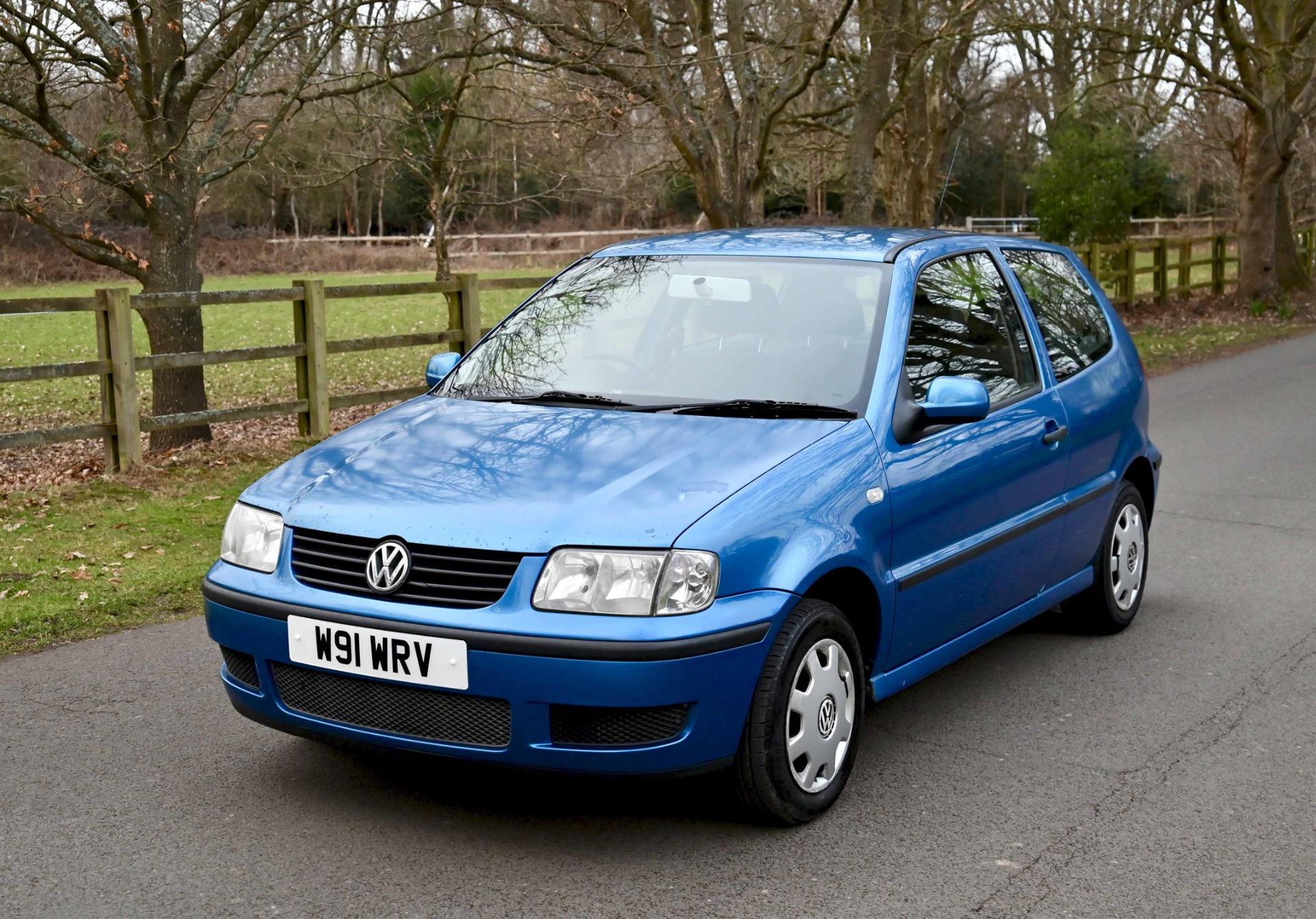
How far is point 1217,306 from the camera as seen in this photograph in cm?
2545

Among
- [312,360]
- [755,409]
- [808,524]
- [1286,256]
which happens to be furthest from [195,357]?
[1286,256]

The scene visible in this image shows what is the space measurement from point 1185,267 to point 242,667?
80.1ft

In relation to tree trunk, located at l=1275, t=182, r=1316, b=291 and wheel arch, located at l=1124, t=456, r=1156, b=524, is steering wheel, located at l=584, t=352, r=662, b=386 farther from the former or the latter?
tree trunk, located at l=1275, t=182, r=1316, b=291

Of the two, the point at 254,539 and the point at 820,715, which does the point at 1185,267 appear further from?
the point at 254,539

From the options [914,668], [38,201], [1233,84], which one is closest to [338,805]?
[914,668]

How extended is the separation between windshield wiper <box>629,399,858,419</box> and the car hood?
0.06 m

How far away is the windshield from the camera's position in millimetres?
4785

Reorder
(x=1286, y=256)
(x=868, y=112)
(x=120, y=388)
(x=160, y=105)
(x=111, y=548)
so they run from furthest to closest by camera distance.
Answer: (x=1286, y=256) → (x=868, y=112) → (x=160, y=105) → (x=120, y=388) → (x=111, y=548)

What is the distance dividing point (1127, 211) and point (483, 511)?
34.3 metres

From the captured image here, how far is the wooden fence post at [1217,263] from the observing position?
27.0 meters

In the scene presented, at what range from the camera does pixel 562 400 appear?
16.0ft

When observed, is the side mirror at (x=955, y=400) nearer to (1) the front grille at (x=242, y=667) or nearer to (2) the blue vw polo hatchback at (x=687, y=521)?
(2) the blue vw polo hatchback at (x=687, y=521)

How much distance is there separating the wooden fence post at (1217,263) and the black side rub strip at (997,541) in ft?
74.7

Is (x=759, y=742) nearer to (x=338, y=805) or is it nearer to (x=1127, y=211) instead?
(x=338, y=805)
